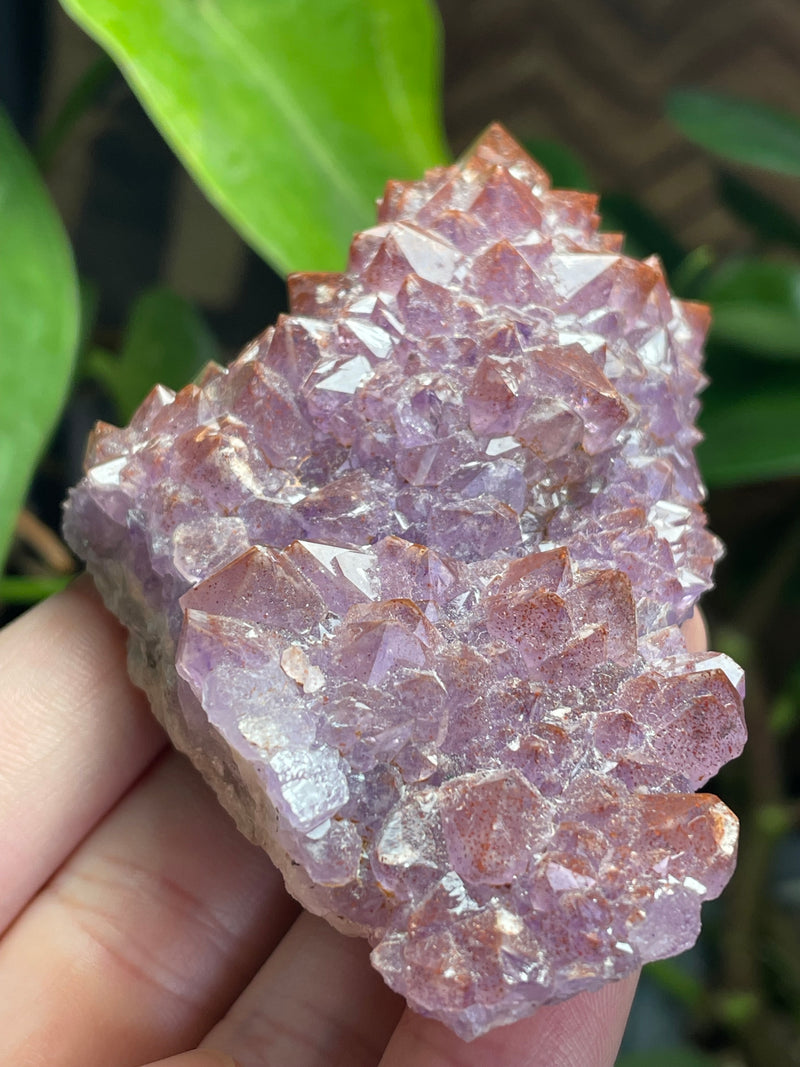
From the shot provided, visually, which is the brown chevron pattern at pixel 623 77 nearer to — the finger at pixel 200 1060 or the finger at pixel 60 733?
the finger at pixel 60 733

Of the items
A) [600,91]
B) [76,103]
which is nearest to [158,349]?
[76,103]

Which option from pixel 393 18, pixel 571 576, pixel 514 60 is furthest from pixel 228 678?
pixel 514 60

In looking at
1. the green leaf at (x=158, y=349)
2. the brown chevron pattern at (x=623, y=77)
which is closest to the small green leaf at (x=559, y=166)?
the green leaf at (x=158, y=349)

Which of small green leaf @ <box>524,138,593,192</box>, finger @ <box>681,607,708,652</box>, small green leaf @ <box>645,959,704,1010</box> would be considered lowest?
small green leaf @ <box>645,959,704,1010</box>

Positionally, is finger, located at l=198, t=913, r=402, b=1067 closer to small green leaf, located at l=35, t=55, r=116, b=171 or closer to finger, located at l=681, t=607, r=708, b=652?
finger, located at l=681, t=607, r=708, b=652

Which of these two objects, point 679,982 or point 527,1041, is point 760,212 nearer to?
point 679,982

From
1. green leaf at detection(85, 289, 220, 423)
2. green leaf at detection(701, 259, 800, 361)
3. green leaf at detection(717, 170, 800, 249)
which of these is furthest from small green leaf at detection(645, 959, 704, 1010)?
green leaf at detection(717, 170, 800, 249)
